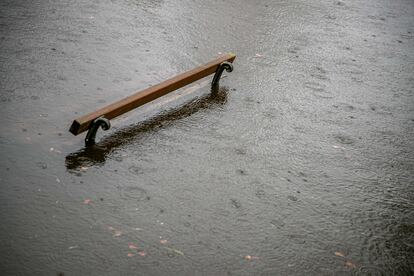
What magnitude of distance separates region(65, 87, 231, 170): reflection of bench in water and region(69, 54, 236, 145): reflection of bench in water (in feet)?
0.47

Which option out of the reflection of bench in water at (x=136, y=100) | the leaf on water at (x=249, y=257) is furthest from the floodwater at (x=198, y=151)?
the reflection of bench in water at (x=136, y=100)

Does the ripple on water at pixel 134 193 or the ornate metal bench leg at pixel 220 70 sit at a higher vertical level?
the ornate metal bench leg at pixel 220 70

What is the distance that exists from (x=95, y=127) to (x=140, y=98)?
0.64 m

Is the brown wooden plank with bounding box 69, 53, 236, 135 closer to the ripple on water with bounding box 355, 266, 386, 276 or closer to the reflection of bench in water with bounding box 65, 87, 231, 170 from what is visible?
the reflection of bench in water with bounding box 65, 87, 231, 170

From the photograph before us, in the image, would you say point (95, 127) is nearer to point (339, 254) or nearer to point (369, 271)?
point (339, 254)

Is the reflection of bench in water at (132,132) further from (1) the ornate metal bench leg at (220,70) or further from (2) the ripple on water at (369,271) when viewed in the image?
(2) the ripple on water at (369,271)

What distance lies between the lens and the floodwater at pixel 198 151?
12.5 ft

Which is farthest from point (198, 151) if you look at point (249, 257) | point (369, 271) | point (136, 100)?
point (369, 271)

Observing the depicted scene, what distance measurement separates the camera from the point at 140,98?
491 centimetres

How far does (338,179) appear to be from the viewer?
4.89m

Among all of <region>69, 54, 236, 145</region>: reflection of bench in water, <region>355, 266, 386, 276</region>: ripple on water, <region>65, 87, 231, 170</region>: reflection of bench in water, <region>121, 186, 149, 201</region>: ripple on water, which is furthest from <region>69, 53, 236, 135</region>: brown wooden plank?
<region>355, 266, 386, 276</region>: ripple on water

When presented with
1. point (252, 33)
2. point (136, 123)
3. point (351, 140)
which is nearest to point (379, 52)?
point (252, 33)

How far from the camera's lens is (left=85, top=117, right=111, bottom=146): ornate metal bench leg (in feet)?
14.7

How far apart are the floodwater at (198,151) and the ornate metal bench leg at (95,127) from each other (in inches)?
5.6
